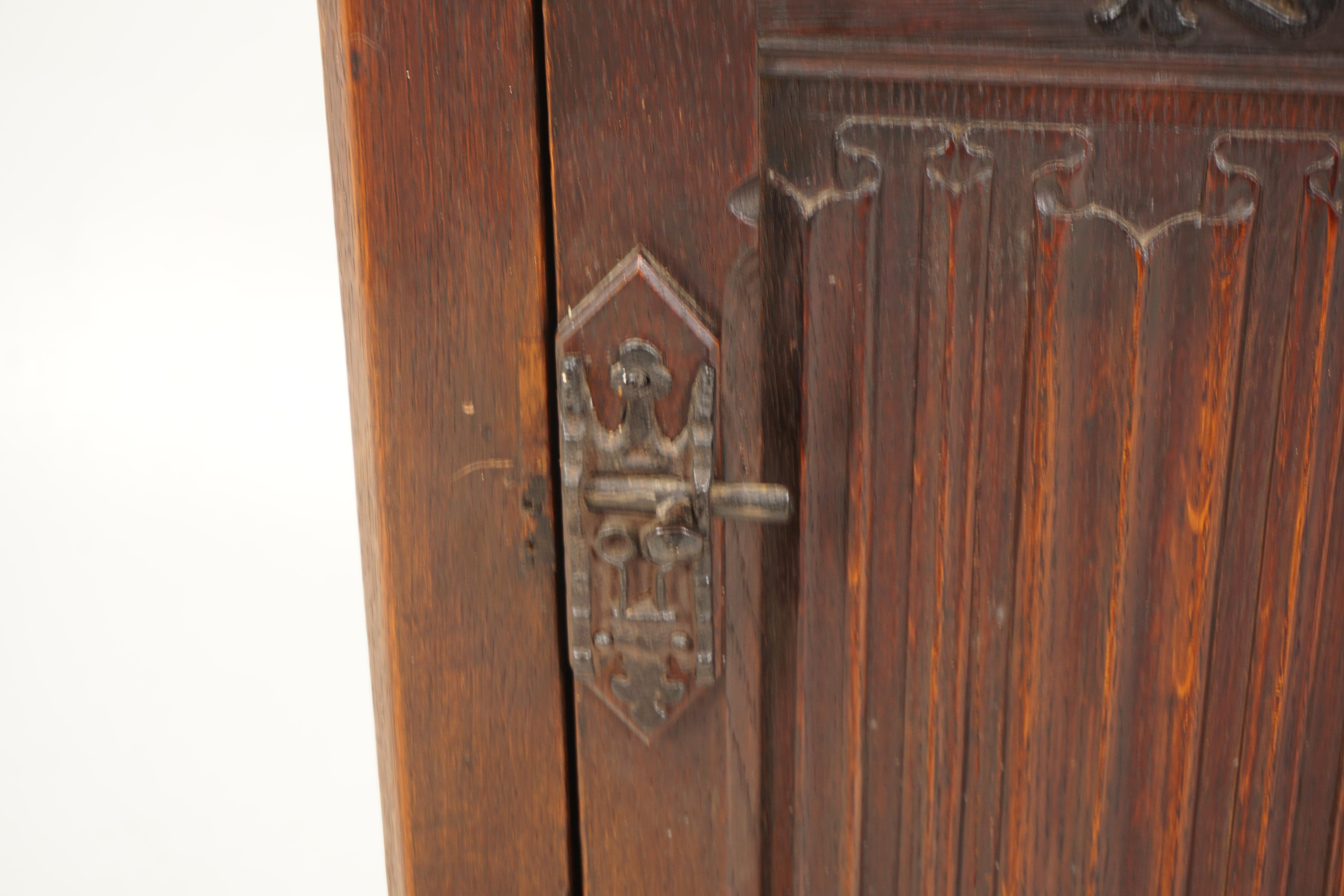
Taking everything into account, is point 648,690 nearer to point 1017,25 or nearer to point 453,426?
point 453,426

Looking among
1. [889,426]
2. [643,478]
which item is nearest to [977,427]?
[889,426]

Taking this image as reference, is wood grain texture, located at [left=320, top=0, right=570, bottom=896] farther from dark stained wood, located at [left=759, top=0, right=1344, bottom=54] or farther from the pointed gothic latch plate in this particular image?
dark stained wood, located at [left=759, top=0, right=1344, bottom=54]

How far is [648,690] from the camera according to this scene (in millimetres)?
520

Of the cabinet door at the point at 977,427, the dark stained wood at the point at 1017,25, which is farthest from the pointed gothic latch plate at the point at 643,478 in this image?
the dark stained wood at the point at 1017,25

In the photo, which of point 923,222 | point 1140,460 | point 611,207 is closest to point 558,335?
point 611,207

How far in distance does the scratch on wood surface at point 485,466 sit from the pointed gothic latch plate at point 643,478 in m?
0.03

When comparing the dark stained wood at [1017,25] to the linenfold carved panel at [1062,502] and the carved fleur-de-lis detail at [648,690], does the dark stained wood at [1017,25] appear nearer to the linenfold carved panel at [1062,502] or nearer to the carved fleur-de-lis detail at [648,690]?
the linenfold carved panel at [1062,502]

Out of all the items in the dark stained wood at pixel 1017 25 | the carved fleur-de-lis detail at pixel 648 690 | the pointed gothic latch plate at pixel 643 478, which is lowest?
the carved fleur-de-lis detail at pixel 648 690

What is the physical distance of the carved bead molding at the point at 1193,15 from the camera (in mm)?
460

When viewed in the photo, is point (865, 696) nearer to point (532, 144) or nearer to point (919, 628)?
point (919, 628)

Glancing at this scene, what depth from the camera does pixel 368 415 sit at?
0.50 m

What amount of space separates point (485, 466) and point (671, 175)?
153 millimetres

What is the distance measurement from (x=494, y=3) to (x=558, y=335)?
14 centimetres

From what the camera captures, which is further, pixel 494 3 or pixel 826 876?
pixel 826 876
